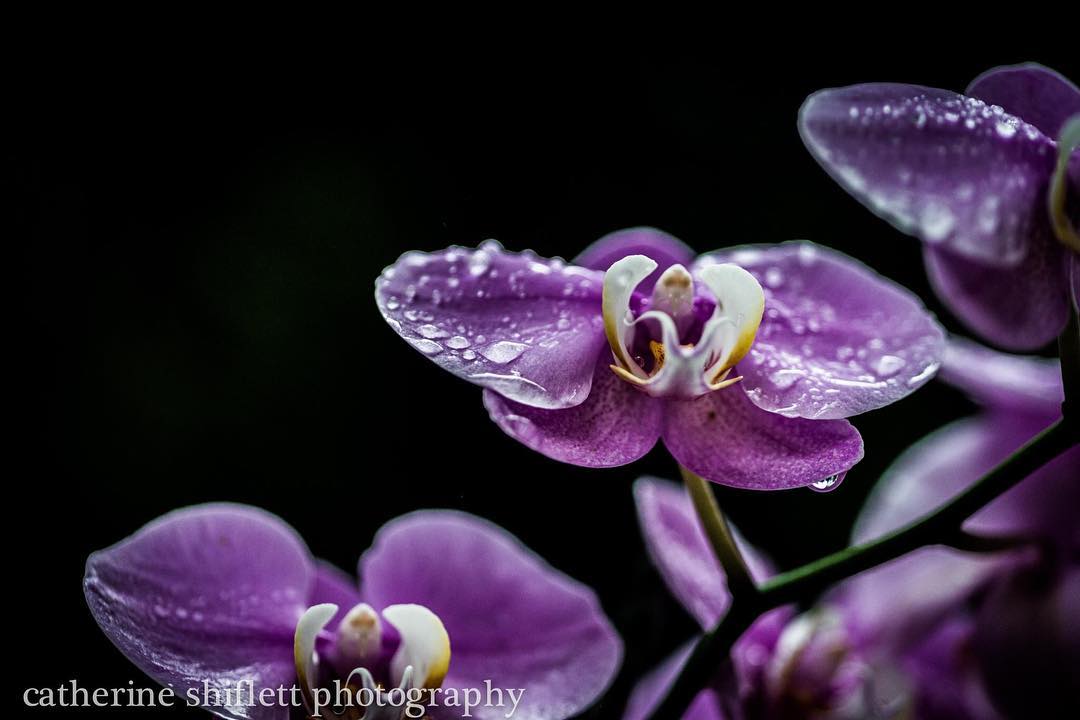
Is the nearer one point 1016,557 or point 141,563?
point 141,563

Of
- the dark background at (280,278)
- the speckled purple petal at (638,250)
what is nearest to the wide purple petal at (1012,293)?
the speckled purple petal at (638,250)

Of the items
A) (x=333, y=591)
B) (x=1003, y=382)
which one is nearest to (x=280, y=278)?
(x=333, y=591)

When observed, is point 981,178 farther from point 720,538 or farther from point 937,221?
point 720,538

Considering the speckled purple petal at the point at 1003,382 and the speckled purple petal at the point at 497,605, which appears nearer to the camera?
the speckled purple petal at the point at 497,605

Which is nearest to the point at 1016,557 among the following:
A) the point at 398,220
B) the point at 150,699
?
the point at 150,699

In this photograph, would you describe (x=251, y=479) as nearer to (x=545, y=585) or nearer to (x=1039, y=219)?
(x=545, y=585)

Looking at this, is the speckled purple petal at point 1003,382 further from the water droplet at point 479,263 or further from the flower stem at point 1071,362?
the water droplet at point 479,263
